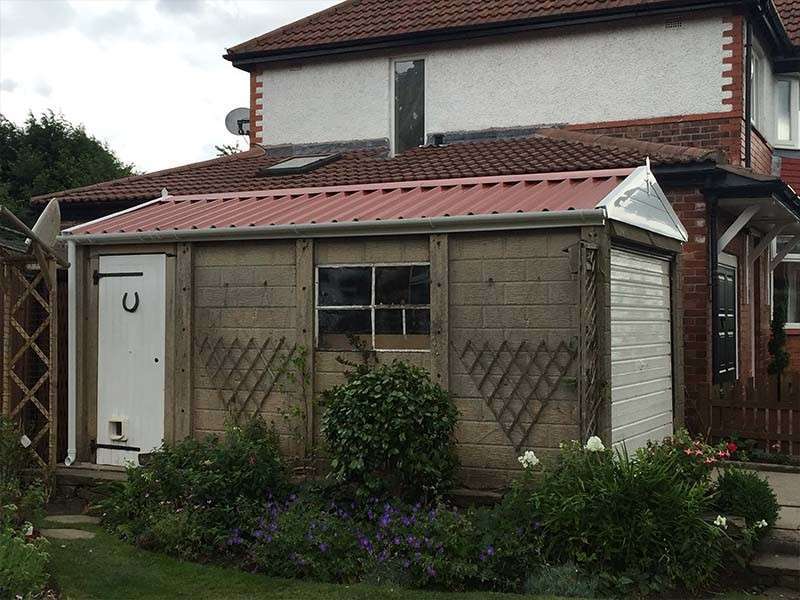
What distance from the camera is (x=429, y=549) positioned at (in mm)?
7094

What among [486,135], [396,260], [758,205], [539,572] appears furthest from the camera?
[486,135]

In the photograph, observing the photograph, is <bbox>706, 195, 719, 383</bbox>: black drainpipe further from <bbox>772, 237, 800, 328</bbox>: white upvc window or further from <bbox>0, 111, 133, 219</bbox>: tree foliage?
<bbox>0, 111, 133, 219</bbox>: tree foliage

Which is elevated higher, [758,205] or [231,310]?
[758,205]

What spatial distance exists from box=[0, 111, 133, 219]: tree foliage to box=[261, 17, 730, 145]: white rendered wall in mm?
14998

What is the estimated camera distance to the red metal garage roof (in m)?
8.71

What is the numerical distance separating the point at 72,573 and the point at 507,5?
1147cm

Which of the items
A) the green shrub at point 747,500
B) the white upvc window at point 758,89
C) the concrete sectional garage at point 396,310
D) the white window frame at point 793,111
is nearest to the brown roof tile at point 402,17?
the white upvc window at point 758,89

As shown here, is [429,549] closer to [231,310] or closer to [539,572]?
[539,572]

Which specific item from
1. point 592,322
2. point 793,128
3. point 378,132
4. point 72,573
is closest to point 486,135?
point 378,132

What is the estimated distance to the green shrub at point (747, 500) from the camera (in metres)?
7.50

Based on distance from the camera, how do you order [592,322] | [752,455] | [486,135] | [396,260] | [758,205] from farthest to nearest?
[486,135] < [758,205] < [752,455] < [396,260] < [592,322]

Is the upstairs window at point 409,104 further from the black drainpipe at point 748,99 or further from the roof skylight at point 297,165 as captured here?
the black drainpipe at point 748,99

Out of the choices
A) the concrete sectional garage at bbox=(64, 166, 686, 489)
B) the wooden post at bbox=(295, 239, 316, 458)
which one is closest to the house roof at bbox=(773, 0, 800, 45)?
the concrete sectional garage at bbox=(64, 166, 686, 489)

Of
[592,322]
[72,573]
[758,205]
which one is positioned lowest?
[72,573]
